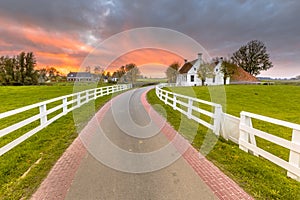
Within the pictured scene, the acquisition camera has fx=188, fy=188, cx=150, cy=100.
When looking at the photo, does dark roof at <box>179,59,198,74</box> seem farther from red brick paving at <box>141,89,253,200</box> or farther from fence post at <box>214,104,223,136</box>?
red brick paving at <box>141,89,253,200</box>

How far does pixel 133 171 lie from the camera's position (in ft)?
11.4

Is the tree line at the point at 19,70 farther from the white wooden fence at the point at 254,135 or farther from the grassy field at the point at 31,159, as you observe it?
the white wooden fence at the point at 254,135

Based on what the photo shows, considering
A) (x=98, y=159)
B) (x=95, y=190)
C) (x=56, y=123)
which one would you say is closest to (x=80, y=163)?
(x=98, y=159)

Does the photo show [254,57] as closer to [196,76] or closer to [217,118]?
[196,76]

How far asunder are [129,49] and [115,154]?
9.00m

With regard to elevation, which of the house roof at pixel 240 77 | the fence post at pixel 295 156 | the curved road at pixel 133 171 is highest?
the house roof at pixel 240 77

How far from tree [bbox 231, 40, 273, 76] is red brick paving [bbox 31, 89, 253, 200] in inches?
2345

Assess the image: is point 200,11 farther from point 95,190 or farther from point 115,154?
point 95,190

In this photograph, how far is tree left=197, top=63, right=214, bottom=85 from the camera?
42.1 meters

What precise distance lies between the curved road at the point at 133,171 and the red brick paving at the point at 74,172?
120 mm

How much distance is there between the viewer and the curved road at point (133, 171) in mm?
2766

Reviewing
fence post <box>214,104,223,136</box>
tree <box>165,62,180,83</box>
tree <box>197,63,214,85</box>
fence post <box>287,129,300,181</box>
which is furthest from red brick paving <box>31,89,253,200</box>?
tree <box>197,63,214,85</box>

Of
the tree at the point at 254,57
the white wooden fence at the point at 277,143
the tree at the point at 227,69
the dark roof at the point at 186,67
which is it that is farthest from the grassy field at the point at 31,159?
the tree at the point at 254,57

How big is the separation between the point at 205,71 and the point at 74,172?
4198 centimetres
